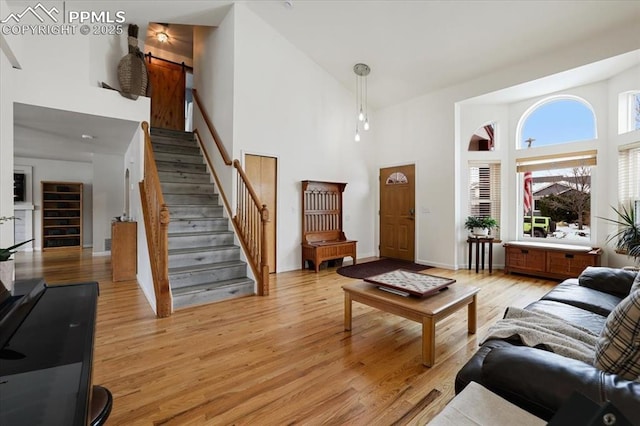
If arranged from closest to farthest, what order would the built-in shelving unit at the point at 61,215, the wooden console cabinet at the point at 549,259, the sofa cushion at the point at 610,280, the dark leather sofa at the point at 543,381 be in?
the dark leather sofa at the point at 543,381 → the sofa cushion at the point at 610,280 → the wooden console cabinet at the point at 549,259 → the built-in shelving unit at the point at 61,215

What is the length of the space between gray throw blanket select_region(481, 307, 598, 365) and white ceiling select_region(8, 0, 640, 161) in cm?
377

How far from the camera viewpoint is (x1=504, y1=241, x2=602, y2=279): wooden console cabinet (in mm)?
4320

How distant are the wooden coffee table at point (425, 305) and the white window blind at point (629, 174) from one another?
3465 mm

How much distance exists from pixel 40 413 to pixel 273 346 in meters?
1.91

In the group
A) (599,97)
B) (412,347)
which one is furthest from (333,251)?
(599,97)

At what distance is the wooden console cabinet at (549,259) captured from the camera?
4320 mm

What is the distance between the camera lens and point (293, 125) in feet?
17.4

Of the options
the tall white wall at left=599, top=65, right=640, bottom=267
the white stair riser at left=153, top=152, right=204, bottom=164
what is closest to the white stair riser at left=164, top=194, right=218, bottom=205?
the white stair riser at left=153, top=152, right=204, bottom=164

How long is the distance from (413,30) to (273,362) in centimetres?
466

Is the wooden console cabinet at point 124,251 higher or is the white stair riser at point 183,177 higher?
the white stair riser at point 183,177

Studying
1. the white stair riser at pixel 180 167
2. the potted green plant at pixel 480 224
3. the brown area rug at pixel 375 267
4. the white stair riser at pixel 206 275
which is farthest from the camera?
the potted green plant at pixel 480 224

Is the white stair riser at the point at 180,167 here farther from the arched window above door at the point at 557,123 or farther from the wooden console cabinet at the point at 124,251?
the arched window above door at the point at 557,123

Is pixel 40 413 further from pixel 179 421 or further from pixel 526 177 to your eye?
pixel 526 177

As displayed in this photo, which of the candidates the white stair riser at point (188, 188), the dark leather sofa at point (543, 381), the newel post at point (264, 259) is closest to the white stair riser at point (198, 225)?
the white stair riser at point (188, 188)
